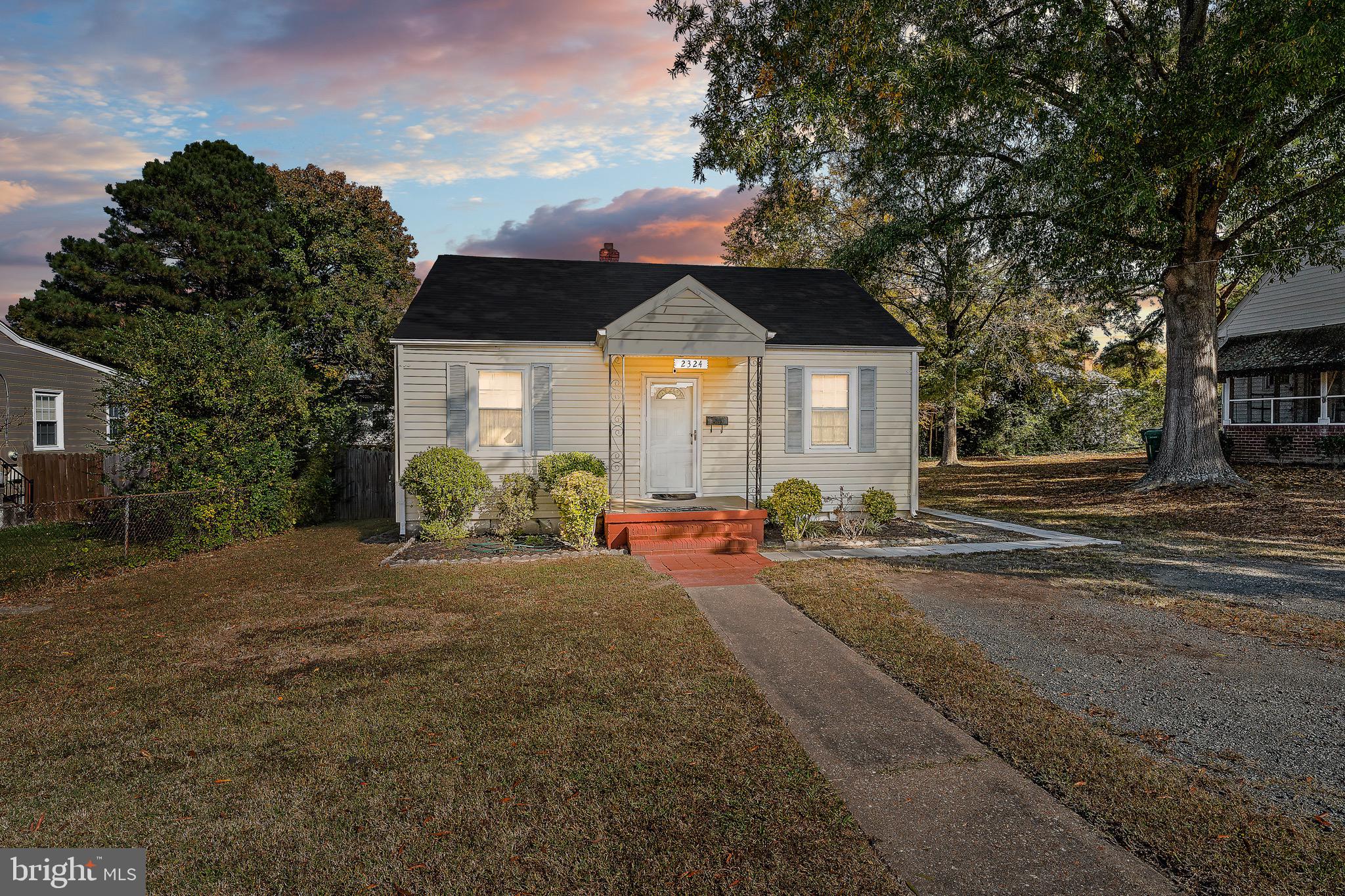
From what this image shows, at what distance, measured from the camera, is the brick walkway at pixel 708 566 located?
813cm

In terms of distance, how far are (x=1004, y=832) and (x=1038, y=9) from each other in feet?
52.2

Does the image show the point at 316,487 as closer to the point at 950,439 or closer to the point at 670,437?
the point at 670,437

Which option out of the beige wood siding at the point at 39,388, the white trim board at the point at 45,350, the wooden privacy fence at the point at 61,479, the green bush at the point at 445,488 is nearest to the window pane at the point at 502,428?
the green bush at the point at 445,488

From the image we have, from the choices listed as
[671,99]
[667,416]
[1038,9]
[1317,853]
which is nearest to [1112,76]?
[1038,9]

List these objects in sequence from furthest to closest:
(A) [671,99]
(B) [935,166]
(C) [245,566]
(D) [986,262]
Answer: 1. (D) [986,262]
2. (B) [935,166]
3. (A) [671,99]
4. (C) [245,566]

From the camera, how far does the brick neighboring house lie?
17594 millimetres

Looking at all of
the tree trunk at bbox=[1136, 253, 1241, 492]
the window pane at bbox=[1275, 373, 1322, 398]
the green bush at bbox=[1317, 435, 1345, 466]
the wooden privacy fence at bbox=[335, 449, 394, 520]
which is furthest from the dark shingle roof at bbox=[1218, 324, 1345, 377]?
the wooden privacy fence at bbox=[335, 449, 394, 520]

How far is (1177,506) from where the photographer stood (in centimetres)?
1344

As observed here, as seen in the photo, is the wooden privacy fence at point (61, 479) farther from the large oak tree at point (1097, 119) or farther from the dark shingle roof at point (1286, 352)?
the dark shingle roof at point (1286, 352)

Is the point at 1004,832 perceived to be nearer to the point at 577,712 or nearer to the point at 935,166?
the point at 577,712

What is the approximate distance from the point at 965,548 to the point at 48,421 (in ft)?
67.2

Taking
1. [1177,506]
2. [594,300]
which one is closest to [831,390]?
[594,300]

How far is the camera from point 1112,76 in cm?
1262

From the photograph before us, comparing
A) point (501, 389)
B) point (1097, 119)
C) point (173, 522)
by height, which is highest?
point (1097, 119)
